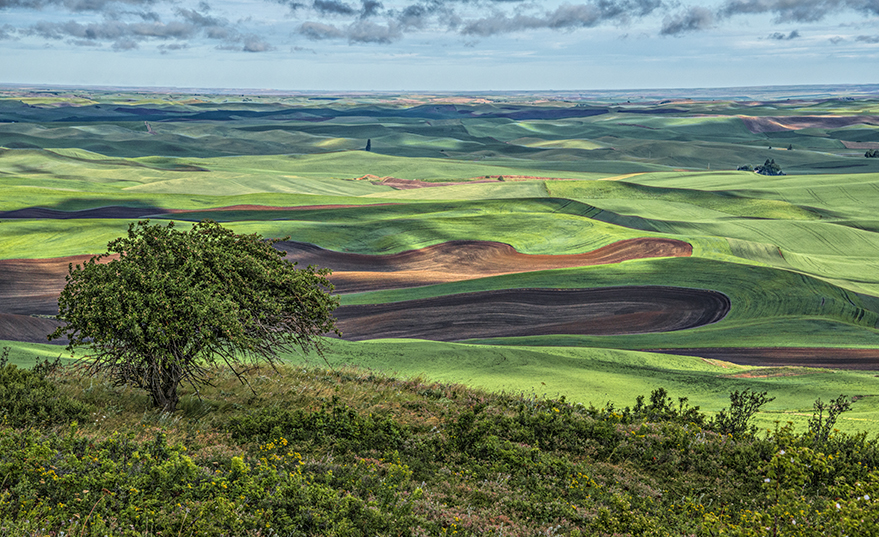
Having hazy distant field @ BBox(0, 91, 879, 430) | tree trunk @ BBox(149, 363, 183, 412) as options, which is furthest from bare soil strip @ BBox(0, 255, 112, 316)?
tree trunk @ BBox(149, 363, 183, 412)

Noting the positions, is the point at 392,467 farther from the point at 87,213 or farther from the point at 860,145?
the point at 860,145

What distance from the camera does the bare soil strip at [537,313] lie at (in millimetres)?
34906

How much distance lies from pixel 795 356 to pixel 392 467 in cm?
2510

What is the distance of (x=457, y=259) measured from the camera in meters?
53.4

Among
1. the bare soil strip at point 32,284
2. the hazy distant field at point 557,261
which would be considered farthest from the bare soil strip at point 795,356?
the bare soil strip at point 32,284

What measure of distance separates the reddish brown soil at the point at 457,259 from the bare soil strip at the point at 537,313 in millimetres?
6988


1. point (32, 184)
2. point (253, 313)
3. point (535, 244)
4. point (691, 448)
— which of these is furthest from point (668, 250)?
point (32, 184)

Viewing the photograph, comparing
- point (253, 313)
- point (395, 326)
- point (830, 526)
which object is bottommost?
point (395, 326)

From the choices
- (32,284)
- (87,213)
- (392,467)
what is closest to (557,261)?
(32,284)

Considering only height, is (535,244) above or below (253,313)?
below

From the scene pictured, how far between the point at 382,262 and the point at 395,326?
58.8 ft

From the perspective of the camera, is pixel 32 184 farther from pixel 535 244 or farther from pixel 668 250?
pixel 668 250

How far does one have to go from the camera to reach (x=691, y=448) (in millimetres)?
14102

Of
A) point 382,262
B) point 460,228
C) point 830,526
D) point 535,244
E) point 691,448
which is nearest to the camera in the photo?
point 830,526
